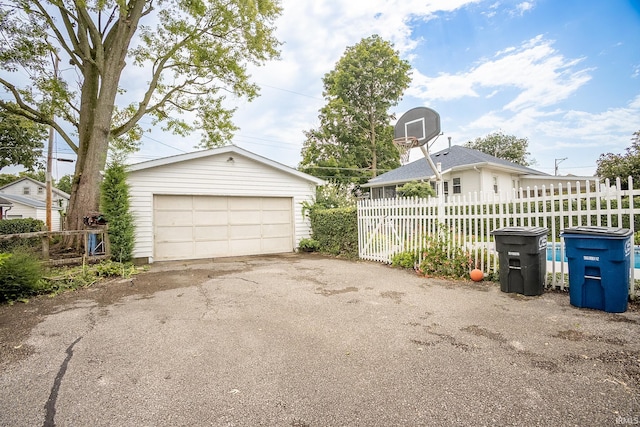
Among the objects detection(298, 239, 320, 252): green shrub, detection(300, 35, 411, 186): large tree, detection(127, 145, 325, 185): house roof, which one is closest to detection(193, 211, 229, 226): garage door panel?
detection(127, 145, 325, 185): house roof

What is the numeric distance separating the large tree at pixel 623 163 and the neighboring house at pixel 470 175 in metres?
2.22

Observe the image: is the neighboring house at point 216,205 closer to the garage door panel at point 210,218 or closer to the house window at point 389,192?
the garage door panel at point 210,218

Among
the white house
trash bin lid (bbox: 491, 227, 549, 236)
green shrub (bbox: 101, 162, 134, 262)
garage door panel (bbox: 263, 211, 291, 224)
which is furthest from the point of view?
the white house

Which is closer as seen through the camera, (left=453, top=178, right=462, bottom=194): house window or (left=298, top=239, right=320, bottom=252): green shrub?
(left=298, top=239, right=320, bottom=252): green shrub

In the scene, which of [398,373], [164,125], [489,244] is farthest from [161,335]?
[164,125]

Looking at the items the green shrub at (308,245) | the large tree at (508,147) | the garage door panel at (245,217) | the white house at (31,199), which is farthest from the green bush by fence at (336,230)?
the large tree at (508,147)

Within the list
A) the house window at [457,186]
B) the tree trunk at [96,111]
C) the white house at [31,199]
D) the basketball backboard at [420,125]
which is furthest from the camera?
the white house at [31,199]

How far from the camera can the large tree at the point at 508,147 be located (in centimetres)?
3281

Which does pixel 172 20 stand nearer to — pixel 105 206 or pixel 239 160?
pixel 239 160

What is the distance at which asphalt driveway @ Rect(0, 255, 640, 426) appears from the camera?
187 centimetres

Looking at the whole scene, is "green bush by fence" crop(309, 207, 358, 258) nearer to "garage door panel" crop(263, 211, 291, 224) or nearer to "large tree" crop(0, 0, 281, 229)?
"garage door panel" crop(263, 211, 291, 224)

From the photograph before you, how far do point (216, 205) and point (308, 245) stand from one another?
3.38 metres

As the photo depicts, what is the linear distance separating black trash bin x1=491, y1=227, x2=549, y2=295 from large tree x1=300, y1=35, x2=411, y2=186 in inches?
893

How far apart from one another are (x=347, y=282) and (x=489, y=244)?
2741mm
